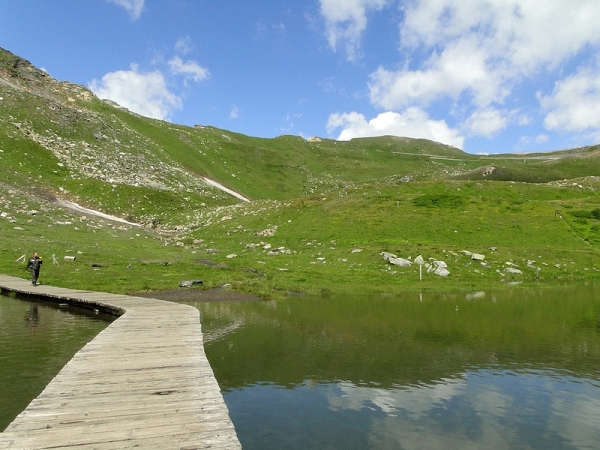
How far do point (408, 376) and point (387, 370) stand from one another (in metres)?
0.81

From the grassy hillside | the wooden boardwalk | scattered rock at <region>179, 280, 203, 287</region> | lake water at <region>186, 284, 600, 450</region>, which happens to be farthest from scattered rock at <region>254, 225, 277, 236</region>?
the wooden boardwalk

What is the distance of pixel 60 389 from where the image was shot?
34.1ft

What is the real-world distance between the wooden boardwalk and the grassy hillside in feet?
56.2

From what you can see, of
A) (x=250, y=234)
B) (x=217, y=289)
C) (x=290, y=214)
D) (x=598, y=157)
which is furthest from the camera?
(x=598, y=157)

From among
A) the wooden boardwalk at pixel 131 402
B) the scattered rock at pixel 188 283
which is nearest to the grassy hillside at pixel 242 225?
the scattered rock at pixel 188 283

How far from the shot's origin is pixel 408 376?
1498 cm

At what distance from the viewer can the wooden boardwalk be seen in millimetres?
7824

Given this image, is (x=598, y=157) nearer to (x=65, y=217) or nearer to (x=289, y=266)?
(x=289, y=266)

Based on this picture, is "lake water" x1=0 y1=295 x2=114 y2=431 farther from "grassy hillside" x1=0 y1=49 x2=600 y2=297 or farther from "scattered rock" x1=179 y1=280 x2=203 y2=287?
"scattered rock" x1=179 y1=280 x2=203 y2=287

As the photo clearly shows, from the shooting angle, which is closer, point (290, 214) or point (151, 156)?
point (290, 214)

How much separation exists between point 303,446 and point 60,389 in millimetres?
5933

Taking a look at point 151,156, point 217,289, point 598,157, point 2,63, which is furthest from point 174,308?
point 598,157

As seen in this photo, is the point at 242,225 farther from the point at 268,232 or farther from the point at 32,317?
the point at 32,317

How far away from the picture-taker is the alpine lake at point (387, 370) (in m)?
11.0
